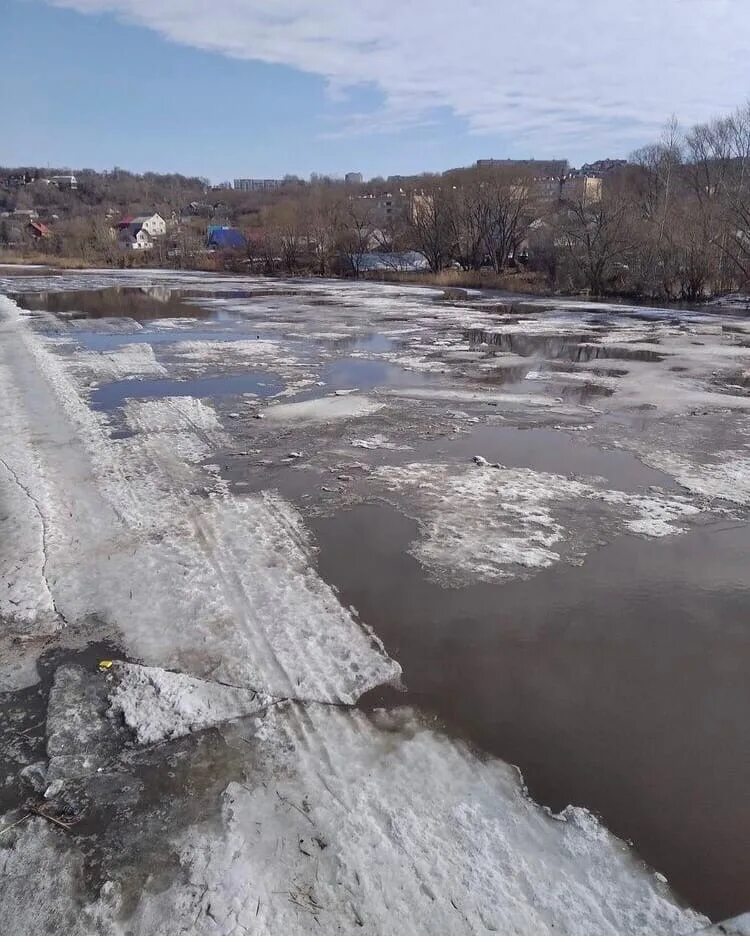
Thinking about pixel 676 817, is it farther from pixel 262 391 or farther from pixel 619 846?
pixel 262 391

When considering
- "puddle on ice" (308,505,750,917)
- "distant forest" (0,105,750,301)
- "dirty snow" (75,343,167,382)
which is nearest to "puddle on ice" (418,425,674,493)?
"puddle on ice" (308,505,750,917)

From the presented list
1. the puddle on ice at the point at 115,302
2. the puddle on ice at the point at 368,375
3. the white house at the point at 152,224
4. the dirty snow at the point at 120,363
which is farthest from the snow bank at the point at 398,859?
the white house at the point at 152,224

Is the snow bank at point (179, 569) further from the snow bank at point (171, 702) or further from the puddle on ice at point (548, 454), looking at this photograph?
the puddle on ice at point (548, 454)

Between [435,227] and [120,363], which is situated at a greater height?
[435,227]

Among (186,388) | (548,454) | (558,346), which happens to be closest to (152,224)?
(558,346)

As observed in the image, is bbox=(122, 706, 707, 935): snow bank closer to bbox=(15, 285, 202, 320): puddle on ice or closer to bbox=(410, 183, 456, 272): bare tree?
bbox=(15, 285, 202, 320): puddle on ice

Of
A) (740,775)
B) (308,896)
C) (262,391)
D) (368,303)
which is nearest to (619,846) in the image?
(740,775)

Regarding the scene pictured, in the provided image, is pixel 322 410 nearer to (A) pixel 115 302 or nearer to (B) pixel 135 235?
(A) pixel 115 302
